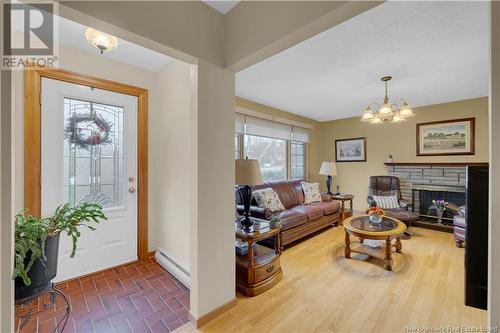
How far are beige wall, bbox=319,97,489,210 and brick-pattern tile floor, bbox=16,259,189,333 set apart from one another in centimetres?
457

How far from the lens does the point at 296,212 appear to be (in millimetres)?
3404

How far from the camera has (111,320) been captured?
5.62 feet

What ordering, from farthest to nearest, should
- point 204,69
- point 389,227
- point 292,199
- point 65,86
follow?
1. point 292,199
2. point 389,227
3. point 65,86
4. point 204,69

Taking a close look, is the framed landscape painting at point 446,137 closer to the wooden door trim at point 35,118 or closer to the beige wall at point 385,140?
the beige wall at point 385,140

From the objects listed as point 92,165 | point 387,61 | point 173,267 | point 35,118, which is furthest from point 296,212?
point 35,118

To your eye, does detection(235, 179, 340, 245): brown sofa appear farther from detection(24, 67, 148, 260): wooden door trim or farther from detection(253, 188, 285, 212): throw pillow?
detection(24, 67, 148, 260): wooden door trim

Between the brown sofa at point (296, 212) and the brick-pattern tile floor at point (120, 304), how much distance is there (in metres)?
1.32

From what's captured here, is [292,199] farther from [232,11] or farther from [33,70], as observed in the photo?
[33,70]

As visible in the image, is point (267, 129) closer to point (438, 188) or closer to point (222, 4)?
point (222, 4)

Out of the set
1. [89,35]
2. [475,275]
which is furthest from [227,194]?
[89,35]

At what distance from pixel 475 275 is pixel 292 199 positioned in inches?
126

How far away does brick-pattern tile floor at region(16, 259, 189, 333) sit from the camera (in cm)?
166

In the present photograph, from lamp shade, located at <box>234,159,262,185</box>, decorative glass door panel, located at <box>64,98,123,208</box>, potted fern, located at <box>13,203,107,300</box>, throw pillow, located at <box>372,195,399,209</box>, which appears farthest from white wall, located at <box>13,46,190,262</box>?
throw pillow, located at <box>372,195,399,209</box>

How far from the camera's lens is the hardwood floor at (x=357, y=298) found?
167cm
